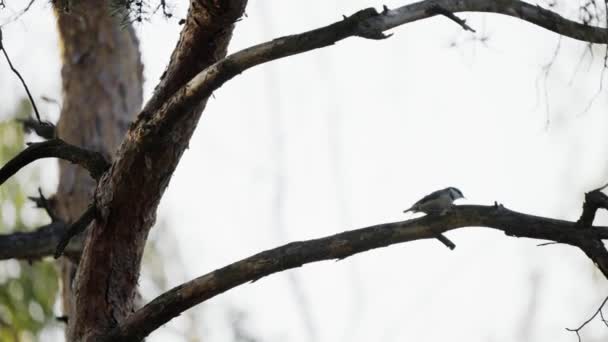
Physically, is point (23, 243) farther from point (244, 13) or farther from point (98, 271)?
point (244, 13)

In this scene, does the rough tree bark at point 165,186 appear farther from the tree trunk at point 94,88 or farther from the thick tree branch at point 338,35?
the tree trunk at point 94,88

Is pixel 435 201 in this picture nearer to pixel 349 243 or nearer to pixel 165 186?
pixel 349 243

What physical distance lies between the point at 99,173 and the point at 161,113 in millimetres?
510

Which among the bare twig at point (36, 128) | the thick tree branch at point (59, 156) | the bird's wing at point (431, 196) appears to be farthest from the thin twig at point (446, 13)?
the bare twig at point (36, 128)

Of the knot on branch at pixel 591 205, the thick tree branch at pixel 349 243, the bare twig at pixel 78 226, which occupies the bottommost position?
the knot on branch at pixel 591 205

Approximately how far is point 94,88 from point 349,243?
4.33 meters

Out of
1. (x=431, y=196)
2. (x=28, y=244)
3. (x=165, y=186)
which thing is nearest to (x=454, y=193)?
(x=431, y=196)

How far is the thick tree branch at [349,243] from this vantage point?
11.4 ft

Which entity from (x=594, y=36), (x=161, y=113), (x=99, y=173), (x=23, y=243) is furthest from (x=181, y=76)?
(x=23, y=243)

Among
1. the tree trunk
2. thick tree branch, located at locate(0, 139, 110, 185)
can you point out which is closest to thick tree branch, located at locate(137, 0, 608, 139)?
thick tree branch, located at locate(0, 139, 110, 185)

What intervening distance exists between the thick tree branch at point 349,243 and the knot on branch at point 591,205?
0.03 m

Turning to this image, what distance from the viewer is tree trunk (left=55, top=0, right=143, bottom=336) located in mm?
7055

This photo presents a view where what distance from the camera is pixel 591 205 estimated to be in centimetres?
340

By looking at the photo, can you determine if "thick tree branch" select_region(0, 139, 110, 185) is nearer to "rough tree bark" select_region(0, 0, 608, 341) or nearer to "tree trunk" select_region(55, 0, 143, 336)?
"rough tree bark" select_region(0, 0, 608, 341)
